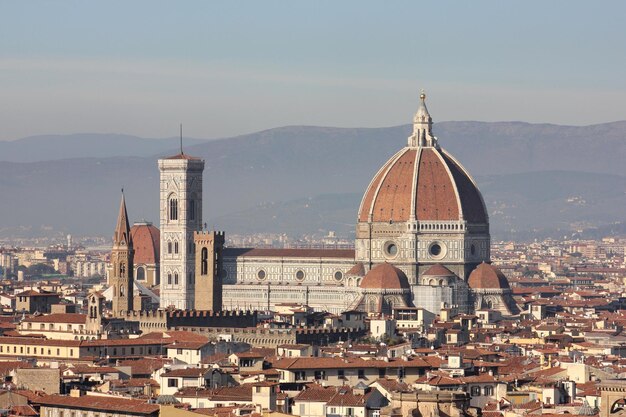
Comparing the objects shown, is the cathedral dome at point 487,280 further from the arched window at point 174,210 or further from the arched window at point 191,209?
the arched window at point 174,210

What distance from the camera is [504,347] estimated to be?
350ft

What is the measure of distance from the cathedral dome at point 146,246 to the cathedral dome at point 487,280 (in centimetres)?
3357

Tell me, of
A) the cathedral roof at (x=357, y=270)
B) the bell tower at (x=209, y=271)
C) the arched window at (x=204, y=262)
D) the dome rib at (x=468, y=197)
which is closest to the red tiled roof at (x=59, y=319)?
the bell tower at (x=209, y=271)

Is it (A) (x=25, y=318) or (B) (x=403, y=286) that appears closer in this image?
(A) (x=25, y=318)

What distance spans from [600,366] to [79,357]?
21917mm

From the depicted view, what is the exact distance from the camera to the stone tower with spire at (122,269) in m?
127

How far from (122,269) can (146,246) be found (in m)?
52.8

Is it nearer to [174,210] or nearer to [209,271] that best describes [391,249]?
[174,210]

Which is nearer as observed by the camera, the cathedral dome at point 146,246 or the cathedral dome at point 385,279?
the cathedral dome at point 385,279

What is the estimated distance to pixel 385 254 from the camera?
15862cm

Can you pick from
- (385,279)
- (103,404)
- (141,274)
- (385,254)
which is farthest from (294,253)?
(103,404)

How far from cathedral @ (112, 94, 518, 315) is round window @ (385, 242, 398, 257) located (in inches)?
3.2

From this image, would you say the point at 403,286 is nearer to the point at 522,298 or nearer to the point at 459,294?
the point at 459,294

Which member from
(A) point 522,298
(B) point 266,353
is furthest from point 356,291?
(B) point 266,353
